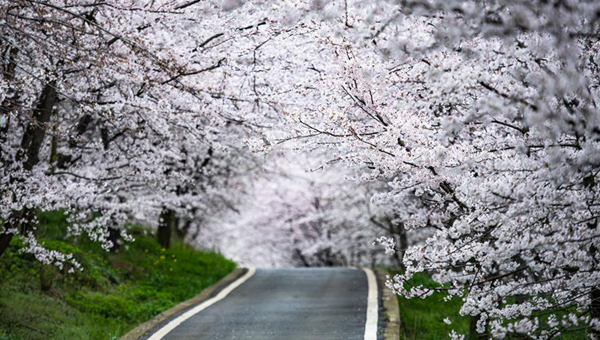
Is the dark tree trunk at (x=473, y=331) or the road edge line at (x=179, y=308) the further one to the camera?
the road edge line at (x=179, y=308)

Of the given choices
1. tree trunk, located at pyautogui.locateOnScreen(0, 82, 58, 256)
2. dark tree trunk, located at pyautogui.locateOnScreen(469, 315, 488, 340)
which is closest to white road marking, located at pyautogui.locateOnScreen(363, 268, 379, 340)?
dark tree trunk, located at pyautogui.locateOnScreen(469, 315, 488, 340)

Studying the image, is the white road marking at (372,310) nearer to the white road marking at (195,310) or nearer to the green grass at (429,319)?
the green grass at (429,319)

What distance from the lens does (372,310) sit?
35.4ft

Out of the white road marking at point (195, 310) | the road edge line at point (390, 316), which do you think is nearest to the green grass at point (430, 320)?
the road edge line at point (390, 316)

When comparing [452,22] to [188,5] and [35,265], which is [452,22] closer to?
[188,5]

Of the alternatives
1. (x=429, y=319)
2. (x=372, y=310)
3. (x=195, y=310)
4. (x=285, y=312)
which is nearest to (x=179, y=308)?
(x=195, y=310)

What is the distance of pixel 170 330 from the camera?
9695mm

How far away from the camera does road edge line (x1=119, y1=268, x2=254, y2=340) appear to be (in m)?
9.49

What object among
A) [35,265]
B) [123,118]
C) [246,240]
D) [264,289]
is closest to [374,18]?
[123,118]

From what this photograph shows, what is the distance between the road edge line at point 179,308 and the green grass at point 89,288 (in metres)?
0.24

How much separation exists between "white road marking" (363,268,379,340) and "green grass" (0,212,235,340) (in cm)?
356

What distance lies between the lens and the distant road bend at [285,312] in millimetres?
9172

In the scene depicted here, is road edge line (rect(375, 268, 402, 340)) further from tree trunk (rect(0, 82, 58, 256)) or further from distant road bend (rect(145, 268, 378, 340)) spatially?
tree trunk (rect(0, 82, 58, 256))

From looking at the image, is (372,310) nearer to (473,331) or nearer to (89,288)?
(473,331)
